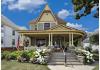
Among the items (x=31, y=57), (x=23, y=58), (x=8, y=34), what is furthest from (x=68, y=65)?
(x=8, y=34)

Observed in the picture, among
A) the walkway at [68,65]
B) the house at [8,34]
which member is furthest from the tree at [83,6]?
the house at [8,34]

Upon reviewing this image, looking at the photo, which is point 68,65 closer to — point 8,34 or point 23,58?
point 23,58

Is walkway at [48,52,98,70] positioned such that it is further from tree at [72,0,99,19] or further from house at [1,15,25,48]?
house at [1,15,25,48]

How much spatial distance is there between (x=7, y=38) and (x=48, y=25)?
37.0 ft

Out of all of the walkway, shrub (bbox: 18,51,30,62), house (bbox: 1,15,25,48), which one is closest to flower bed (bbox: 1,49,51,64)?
shrub (bbox: 18,51,30,62)

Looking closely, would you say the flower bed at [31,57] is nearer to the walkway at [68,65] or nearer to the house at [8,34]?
the walkway at [68,65]

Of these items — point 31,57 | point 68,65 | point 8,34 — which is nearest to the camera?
point 68,65

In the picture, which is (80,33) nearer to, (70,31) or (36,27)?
(70,31)

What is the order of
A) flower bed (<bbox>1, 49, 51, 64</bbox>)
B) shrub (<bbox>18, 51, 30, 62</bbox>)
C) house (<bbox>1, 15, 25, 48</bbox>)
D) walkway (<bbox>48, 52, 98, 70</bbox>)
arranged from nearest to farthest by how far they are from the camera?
walkway (<bbox>48, 52, 98, 70</bbox>), flower bed (<bbox>1, 49, 51, 64</bbox>), shrub (<bbox>18, 51, 30, 62</bbox>), house (<bbox>1, 15, 25, 48</bbox>)

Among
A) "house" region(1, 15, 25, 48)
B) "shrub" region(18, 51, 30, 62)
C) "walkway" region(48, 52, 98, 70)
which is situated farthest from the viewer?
"house" region(1, 15, 25, 48)

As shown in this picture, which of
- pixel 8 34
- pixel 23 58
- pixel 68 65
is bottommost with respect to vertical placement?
pixel 68 65

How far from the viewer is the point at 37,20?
24250mm

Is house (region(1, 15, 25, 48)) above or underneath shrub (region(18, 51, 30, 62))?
above

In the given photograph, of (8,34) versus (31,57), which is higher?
(8,34)
